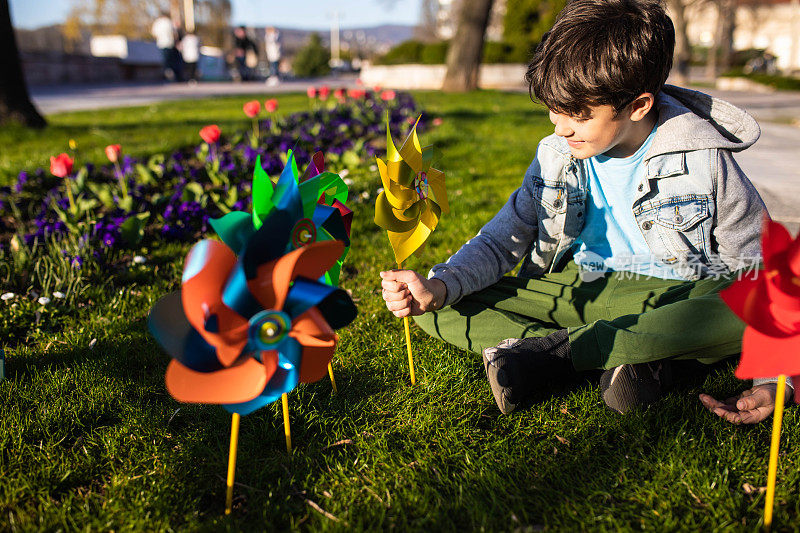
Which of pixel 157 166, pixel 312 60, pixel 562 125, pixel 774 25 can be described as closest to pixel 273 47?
pixel 312 60

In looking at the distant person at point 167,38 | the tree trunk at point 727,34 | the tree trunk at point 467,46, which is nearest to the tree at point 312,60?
the distant person at point 167,38

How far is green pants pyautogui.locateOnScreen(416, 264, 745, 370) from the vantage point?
179 centimetres

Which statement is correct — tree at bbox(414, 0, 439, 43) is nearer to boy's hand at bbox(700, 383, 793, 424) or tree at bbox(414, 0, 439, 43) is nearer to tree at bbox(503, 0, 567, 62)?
tree at bbox(503, 0, 567, 62)

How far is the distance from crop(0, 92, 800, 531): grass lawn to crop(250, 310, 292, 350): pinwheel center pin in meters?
0.49

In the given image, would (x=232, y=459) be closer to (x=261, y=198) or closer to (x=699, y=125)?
(x=261, y=198)

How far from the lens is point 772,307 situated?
125 centimetres

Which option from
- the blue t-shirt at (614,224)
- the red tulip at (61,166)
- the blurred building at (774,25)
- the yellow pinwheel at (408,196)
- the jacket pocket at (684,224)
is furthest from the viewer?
the blurred building at (774,25)

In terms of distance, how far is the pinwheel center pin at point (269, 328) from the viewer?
128 centimetres

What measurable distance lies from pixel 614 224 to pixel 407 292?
89cm

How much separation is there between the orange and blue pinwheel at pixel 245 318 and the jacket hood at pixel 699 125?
49.2 inches

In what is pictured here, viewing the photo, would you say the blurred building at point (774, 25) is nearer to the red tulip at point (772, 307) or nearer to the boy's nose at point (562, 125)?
the boy's nose at point (562, 125)

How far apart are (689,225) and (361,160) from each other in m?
3.34

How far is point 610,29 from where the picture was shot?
6.04ft

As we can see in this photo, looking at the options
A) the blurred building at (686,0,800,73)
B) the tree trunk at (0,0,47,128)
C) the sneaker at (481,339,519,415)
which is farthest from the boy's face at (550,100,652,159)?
the blurred building at (686,0,800,73)
